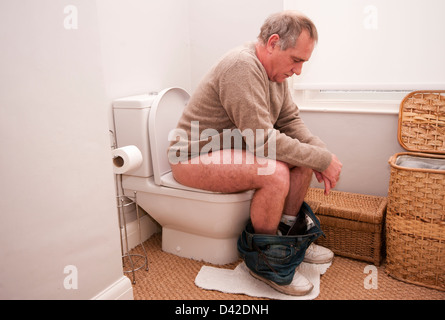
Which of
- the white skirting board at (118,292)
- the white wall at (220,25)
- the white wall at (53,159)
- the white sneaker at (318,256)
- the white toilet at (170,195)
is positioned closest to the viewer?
the white wall at (53,159)

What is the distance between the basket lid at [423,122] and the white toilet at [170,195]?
736 mm

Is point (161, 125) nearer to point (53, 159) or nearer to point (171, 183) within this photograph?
point (171, 183)

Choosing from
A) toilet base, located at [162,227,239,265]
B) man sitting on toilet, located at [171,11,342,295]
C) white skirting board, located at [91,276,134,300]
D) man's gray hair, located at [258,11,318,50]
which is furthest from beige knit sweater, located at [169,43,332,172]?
white skirting board, located at [91,276,134,300]

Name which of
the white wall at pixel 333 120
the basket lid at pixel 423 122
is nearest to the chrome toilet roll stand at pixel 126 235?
the white wall at pixel 333 120

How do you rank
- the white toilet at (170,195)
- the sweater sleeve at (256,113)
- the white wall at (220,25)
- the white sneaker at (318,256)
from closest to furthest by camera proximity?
1. the sweater sleeve at (256,113)
2. the white toilet at (170,195)
3. the white sneaker at (318,256)
4. the white wall at (220,25)

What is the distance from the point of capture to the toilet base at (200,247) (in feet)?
4.53

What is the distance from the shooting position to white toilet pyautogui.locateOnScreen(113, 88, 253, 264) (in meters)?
1.28

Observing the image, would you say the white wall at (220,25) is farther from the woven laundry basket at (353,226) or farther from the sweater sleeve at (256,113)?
the woven laundry basket at (353,226)

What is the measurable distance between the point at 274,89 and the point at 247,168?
341 millimetres

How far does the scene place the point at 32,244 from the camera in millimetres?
806

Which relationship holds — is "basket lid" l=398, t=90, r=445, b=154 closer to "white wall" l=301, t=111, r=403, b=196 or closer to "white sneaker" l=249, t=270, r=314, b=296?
"white wall" l=301, t=111, r=403, b=196

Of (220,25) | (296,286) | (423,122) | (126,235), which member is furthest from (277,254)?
(220,25)
